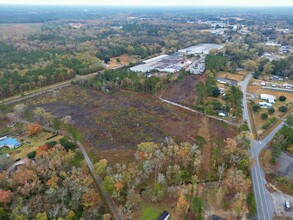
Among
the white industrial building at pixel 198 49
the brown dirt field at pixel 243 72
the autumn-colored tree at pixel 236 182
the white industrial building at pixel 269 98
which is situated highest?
the autumn-colored tree at pixel 236 182

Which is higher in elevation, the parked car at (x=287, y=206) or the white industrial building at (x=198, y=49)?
the parked car at (x=287, y=206)

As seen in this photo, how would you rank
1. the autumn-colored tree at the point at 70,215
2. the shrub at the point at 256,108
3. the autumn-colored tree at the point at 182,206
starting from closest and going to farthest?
the autumn-colored tree at the point at 70,215, the autumn-colored tree at the point at 182,206, the shrub at the point at 256,108

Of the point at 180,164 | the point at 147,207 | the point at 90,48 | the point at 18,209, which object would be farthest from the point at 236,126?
the point at 90,48

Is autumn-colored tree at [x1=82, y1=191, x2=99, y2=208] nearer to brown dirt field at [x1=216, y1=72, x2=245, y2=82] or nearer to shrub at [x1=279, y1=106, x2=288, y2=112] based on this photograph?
shrub at [x1=279, y1=106, x2=288, y2=112]

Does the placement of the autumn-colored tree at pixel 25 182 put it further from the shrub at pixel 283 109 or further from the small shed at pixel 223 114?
the shrub at pixel 283 109

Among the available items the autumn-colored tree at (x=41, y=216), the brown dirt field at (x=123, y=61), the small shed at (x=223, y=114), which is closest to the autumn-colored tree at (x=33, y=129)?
the autumn-colored tree at (x=41, y=216)

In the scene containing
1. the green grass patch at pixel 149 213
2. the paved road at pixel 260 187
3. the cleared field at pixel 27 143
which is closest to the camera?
the green grass patch at pixel 149 213

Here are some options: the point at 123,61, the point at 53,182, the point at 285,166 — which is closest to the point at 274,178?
the point at 285,166

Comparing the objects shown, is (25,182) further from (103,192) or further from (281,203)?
(281,203)
